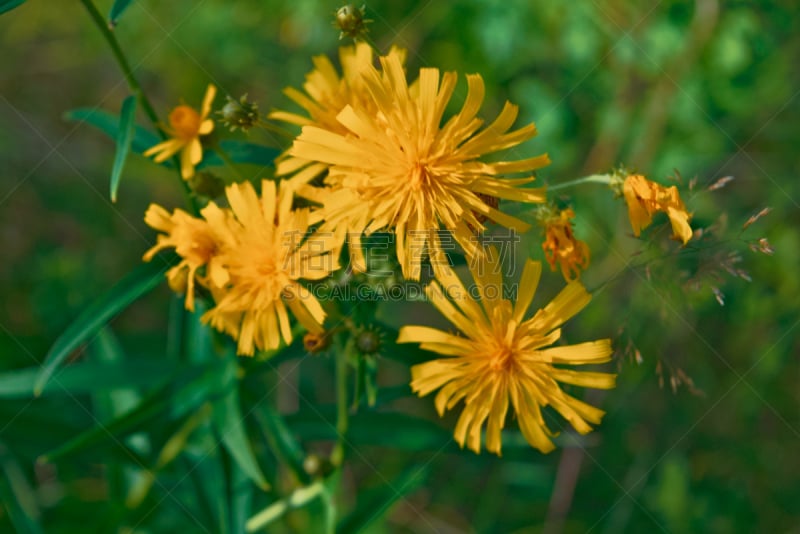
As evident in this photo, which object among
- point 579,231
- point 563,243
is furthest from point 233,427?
point 579,231

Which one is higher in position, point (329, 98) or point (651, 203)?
point (651, 203)

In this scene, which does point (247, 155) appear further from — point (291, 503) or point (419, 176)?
point (291, 503)

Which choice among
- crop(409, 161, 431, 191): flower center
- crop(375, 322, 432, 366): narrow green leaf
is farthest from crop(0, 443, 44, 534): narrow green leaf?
crop(409, 161, 431, 191): flower center

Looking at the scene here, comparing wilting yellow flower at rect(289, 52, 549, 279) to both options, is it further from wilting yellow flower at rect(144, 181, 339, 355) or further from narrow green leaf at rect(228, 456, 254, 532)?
narrow green leaf at rect(228, 456, 254, 532)

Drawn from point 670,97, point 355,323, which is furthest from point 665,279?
point 670,97

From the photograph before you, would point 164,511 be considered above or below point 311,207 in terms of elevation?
below

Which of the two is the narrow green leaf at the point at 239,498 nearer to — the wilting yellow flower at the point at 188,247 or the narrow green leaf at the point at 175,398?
the narrow green leaf at the point at 175,398

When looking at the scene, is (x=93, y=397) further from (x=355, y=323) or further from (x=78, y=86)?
(x=78, y=86)
